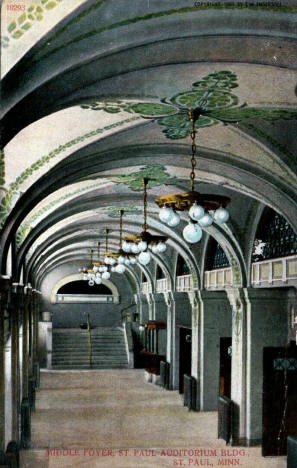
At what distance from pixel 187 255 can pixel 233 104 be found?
10814 millimetres

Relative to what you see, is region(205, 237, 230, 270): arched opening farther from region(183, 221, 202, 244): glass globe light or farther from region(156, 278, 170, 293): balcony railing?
region(183, 221, 202, 244): glass globe light

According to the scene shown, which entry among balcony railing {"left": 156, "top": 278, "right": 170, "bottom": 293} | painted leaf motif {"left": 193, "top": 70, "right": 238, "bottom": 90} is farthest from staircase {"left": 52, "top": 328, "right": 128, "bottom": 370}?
painted leaf motif {"left": 193, "top": 70, "right": 238, "bottom": 90}

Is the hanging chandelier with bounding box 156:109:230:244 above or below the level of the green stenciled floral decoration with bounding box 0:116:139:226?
below

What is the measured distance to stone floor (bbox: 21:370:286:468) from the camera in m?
11.4

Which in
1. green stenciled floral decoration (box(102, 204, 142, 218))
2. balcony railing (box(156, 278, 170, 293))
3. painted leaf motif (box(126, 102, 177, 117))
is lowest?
balcony railing (box(156, 278, 170, 293))

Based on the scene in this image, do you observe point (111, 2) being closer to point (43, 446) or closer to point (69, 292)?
point (43, 446)

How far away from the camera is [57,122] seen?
22.5 ft

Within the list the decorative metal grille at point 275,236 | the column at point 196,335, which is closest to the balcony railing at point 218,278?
→ the column at point 196,335

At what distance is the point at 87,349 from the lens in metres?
28.2

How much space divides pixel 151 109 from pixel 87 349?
22.7 m

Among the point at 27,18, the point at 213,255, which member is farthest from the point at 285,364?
the point at 27,18

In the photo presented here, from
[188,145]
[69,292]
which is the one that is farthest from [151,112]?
[69,292]

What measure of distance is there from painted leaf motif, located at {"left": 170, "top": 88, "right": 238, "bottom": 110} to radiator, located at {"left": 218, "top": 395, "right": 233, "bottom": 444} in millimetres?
8240

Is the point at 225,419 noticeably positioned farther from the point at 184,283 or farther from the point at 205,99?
the point at 205,99
